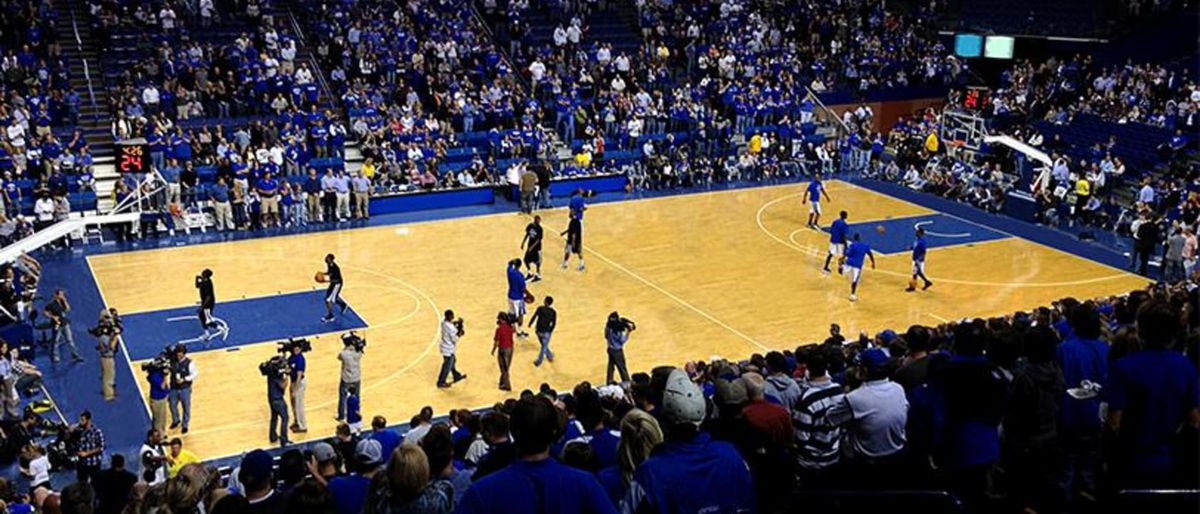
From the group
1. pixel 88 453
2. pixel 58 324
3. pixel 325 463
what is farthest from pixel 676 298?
pixel 325 463

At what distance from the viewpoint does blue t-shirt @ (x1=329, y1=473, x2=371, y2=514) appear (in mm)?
8102

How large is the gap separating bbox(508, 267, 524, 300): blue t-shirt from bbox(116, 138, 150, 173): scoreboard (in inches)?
580

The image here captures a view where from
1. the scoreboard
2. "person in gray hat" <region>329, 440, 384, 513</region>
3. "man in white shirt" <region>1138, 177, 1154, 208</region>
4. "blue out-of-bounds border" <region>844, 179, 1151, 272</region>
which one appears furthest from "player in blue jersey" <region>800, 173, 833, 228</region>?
"person in gray hat" <region>329, 440, 384, 513</region>

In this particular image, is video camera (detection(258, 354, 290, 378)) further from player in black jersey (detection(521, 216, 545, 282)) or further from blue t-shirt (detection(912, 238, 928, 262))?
blue t-shirt (detection(912, 238, 928, 262))

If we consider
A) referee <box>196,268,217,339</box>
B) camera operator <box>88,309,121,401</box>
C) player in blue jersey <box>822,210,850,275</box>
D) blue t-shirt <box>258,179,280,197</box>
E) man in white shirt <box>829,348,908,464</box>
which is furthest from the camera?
blue t-shirt <box>258,179,280,197</box>

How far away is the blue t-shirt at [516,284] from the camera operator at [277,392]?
17.1ft

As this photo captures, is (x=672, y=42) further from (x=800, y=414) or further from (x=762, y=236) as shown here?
(x=800, y=414)

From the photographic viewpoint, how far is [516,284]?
2108 cm

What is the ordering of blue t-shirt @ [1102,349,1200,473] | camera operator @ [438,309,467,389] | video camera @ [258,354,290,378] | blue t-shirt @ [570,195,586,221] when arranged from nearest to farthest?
1. blue t-shirt @ [1102,349,1200,473]
2. video camera @ [258,354,290,378]
3. camera operator @ [438,309,467,389]
4. blue t-shirt @ [570,195,586,221]

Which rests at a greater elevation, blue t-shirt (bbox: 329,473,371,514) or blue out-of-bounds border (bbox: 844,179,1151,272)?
blue t-shirt (bbox: 329,473,371,514)

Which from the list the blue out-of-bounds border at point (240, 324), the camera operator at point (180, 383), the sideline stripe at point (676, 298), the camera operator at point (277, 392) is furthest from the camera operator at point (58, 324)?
the sideline stripe at point (676, 298)

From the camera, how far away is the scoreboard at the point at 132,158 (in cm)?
3103

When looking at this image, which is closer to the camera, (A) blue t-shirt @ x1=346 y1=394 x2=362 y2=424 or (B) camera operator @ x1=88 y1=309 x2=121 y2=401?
(A) blue t-shirt @ x1=346 y1=394 x2=362 y2=424

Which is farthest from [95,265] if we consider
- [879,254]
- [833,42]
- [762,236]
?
[833,42]
